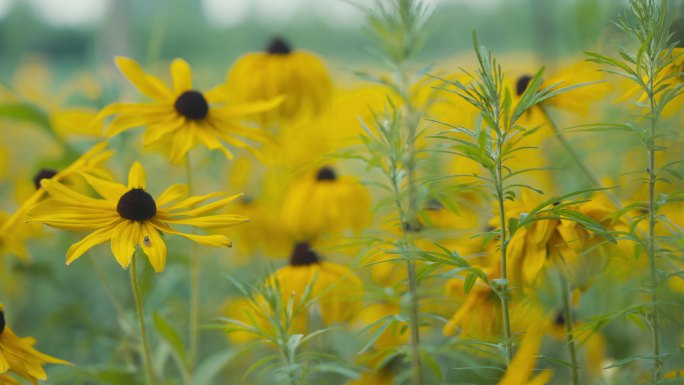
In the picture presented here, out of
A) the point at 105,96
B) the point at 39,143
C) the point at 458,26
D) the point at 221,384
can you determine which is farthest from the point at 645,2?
the point at 458,26

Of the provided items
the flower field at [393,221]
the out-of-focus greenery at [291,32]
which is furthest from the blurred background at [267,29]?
the flower field at [393,221]

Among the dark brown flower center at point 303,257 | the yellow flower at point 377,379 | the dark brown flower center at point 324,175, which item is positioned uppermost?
the dark brown flower center at point 324,175

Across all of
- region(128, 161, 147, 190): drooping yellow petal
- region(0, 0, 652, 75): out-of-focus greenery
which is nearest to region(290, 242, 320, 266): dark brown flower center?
region(128, 161, 147, 190): drooping yellow petal

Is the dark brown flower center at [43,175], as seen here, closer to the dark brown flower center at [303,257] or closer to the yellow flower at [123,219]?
the yellow flower at [123,219]

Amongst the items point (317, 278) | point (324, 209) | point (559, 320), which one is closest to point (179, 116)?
point (317, 278)

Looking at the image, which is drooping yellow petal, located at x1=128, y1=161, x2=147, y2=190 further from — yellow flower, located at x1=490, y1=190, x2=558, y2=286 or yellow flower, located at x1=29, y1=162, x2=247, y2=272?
yellow flower, located at x1=490, y1=190, x2=558, y2=286

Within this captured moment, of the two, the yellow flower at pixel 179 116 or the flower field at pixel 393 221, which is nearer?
the flower field at pixel 393 221
